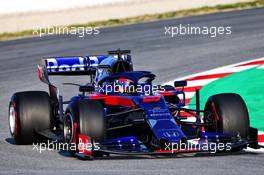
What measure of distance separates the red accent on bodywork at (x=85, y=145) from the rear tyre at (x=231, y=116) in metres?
1.69

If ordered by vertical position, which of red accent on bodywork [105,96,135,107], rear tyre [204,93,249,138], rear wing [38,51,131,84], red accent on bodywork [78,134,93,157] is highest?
rear wing [38,51,131,84]

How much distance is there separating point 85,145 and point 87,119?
333 mm

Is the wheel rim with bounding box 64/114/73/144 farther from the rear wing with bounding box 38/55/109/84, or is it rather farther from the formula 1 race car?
the rear wing with bounding box 38/55/109/84

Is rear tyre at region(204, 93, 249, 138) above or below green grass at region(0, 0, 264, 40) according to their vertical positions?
below

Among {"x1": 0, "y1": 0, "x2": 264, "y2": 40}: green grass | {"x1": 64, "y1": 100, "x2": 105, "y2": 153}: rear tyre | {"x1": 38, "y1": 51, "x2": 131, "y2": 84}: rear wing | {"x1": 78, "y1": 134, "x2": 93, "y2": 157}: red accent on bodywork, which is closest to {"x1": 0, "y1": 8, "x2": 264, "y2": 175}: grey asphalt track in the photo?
{"x1": 78, "y1": 134, "x2": 93, "y2": 157}: red accent on bodywork

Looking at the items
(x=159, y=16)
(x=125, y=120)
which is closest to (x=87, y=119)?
(x=125, y=120)

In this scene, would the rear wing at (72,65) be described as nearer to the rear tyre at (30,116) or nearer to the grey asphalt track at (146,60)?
the grey asphalt track at (146,60)

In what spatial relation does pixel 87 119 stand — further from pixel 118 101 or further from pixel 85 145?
pixel 118 101

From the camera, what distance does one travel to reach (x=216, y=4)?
91.7 ft

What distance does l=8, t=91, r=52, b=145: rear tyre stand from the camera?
461 inches

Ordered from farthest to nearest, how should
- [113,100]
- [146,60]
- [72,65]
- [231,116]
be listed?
[146,60]
[72,65]
[113,100]
[231,116]

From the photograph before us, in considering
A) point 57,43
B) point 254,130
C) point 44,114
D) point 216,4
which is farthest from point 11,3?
point 254,130

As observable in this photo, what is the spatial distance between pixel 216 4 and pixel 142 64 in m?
9.33

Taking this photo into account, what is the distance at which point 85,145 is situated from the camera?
1044cm
